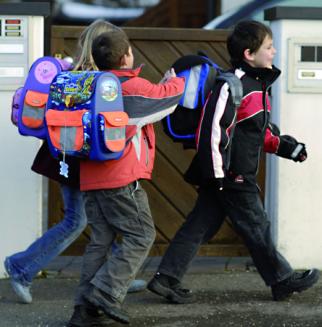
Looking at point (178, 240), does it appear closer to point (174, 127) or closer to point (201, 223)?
point (201, 223)

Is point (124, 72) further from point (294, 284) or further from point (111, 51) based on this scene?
point (294, 284)

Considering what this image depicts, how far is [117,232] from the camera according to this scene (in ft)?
17.0

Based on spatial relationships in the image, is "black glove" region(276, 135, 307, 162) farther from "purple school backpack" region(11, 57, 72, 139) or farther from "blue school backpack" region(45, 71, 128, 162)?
"purple school backpack" region(11, 57, 72, 139)

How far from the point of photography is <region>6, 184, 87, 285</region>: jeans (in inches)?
227

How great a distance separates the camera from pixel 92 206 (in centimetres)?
517

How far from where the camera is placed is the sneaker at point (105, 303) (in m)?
5.07

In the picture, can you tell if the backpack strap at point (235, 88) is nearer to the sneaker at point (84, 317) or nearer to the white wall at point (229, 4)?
the sneaker at point (84, 317)

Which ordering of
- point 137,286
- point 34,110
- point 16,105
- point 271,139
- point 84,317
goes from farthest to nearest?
point 137,286 → point 271,139 → point 16,105 → point 34,110 → point 84,317

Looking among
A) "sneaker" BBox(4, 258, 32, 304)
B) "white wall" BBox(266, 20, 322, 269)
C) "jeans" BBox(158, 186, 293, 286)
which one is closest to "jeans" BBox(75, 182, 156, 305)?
"jeans" BBox(158, 186, 293, 286)

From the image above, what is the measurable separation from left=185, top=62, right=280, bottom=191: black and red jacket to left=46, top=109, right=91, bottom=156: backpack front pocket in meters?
0.84

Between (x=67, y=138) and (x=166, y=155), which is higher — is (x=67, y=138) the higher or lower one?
the higher one

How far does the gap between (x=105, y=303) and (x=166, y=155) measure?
187 cm

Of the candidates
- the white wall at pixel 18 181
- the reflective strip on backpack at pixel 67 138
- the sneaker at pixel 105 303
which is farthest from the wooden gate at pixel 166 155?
the reflective strip on backpack at pixel 67 138

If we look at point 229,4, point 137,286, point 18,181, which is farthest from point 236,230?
point 229,4
